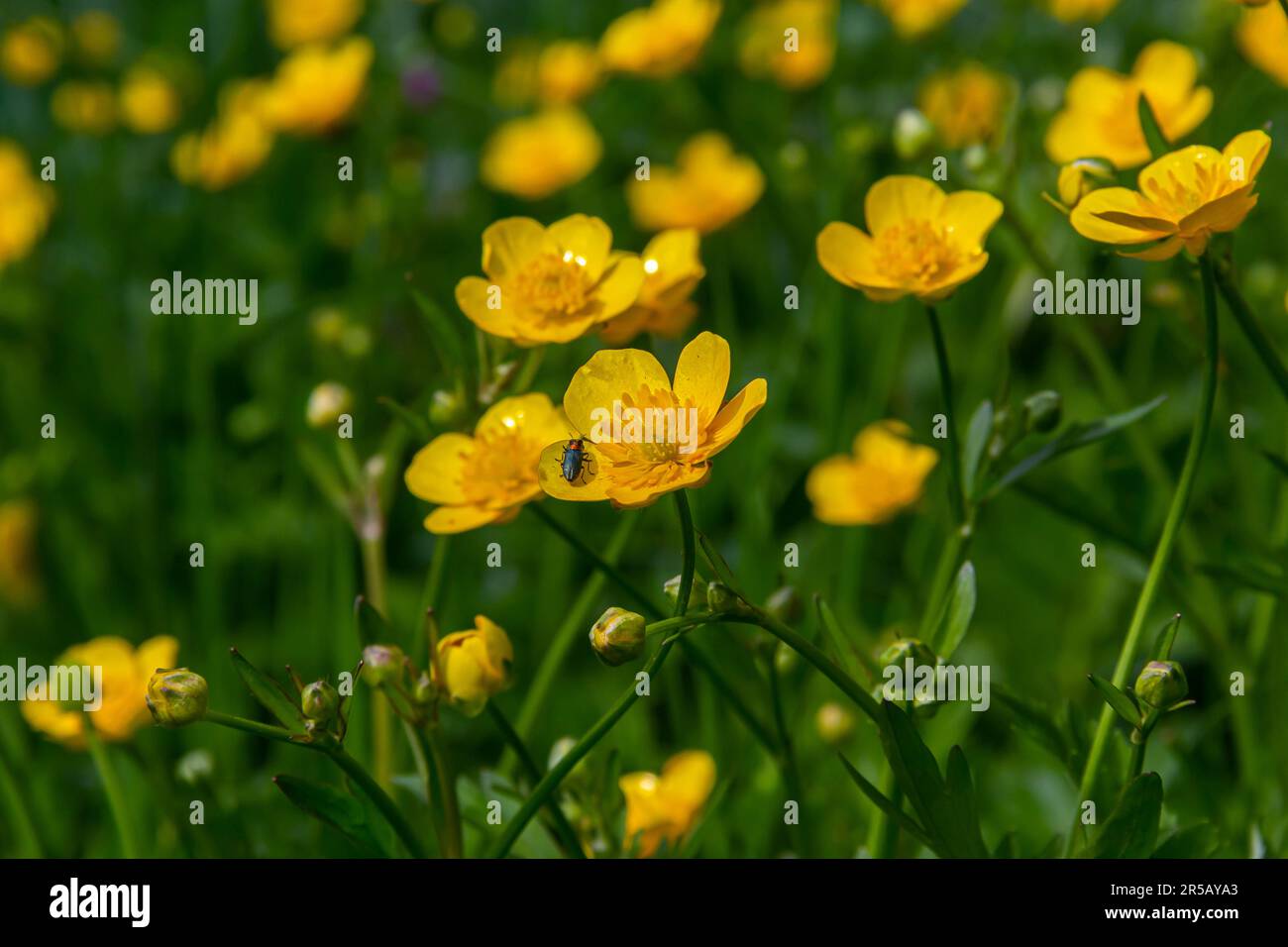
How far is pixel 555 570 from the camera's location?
72.0 inches

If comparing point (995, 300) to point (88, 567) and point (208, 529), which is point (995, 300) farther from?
point (88, 567)

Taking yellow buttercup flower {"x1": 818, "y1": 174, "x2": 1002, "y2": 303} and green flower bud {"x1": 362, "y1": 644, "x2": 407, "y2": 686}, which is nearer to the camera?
green flower bud {"x1": 362, "y1": 644, "x2": 407, "y2": 686}

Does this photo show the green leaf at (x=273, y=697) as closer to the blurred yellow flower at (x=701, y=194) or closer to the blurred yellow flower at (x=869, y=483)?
the blurred yellow flower at (x=869, y=483)

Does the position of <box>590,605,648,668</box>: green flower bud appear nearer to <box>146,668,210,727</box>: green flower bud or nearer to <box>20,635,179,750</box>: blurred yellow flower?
<box>146,668,210,727</box>: green flower bud

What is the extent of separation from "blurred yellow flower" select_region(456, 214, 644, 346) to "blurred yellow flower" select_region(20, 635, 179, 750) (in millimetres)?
393

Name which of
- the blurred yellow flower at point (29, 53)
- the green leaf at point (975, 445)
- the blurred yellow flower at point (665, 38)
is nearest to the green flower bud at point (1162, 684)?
the green leaf at point (975, 445)

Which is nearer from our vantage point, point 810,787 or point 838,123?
point 810,787


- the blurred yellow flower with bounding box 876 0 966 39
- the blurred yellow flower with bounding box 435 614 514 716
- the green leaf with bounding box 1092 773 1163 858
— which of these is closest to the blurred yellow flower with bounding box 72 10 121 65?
the blurred yellow flower with bounding box 876 0 966 39

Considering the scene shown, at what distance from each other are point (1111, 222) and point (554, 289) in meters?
0.40

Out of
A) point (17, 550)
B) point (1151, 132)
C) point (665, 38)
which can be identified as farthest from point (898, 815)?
point (17, 550)

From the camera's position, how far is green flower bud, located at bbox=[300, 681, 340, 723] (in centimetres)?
88

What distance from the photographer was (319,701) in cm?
88

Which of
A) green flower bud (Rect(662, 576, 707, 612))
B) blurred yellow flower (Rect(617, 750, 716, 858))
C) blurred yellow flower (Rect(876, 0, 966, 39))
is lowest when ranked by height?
blurred yellow flower (Rect(617, 750, 716, 858))

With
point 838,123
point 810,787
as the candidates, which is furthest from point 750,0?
Answer: point 810,787
